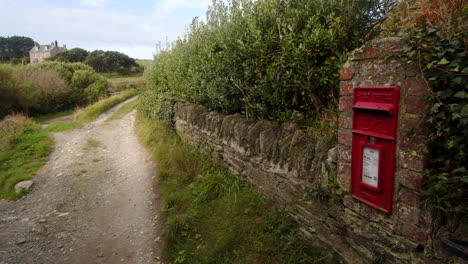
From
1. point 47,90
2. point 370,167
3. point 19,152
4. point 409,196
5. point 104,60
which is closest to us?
point 409,196

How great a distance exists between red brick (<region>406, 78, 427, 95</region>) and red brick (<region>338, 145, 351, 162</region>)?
2.52 ft

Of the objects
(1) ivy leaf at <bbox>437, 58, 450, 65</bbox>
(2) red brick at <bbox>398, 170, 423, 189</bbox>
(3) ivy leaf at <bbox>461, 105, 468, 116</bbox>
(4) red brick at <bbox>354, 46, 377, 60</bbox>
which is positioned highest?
(4) red brick at <bbox>354, 46, 377, 60</bbox>

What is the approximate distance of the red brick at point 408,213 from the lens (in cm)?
201

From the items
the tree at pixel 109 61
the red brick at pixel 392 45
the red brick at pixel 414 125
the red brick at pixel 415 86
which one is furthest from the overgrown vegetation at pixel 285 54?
the tree at pixel 109 61

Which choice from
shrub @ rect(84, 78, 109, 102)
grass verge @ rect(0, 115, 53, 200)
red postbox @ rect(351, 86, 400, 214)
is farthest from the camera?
shrub @ rect(84, 78, 109, 102)

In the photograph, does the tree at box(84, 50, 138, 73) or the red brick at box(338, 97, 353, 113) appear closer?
the red brick at box(338, 97, 353, 113)

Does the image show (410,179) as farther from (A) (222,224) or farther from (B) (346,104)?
(A) (222,224)

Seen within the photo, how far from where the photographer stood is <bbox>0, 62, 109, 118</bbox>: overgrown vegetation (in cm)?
1781

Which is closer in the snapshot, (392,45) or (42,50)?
(392,45)

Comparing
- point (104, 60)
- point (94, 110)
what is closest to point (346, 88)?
point (94, 110)

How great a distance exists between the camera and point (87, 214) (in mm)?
5023

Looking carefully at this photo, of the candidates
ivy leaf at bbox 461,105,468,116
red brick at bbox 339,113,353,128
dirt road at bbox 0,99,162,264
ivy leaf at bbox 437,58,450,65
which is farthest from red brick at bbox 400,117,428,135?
dirt road at bbox 0,99,162,264

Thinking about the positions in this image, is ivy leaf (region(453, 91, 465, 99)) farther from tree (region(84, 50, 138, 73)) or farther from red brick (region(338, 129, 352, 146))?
tree (region(84, 50, 138, 73))

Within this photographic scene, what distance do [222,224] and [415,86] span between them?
2952mm
